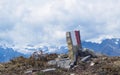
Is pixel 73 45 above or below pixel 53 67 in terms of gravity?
above

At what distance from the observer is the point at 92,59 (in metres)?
23.6

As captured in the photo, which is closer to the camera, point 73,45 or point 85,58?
point 85,58

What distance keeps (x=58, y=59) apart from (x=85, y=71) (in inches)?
105

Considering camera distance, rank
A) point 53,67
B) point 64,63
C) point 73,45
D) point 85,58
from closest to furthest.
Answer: point 53,67 < point 64,63 < point 85,58 < point 73,45

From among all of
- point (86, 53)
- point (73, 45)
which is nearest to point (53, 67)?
point (73, 45)

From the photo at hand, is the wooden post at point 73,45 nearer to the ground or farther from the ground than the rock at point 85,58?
farther from the ground

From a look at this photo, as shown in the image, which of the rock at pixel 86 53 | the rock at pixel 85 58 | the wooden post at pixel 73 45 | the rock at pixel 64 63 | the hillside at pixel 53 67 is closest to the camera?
the hillside at pixel 53 67

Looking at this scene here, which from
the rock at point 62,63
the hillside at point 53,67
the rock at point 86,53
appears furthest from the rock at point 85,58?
the rock at point 62,63

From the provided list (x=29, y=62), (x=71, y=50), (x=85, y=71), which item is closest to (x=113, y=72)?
(x=85, y=71)

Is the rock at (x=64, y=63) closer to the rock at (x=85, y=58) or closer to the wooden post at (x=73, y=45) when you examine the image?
the wooden post at (x=73, y=45)

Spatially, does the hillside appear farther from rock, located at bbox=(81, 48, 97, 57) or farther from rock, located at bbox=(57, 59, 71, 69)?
rock, located at bbox=(81, 48, 97, 57)

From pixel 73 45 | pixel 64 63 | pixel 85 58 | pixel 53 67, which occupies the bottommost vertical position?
pixel 53 67

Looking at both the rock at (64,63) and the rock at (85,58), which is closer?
the rock at (64,63)

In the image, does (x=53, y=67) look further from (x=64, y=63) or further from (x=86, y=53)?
(x=86, y=53)
